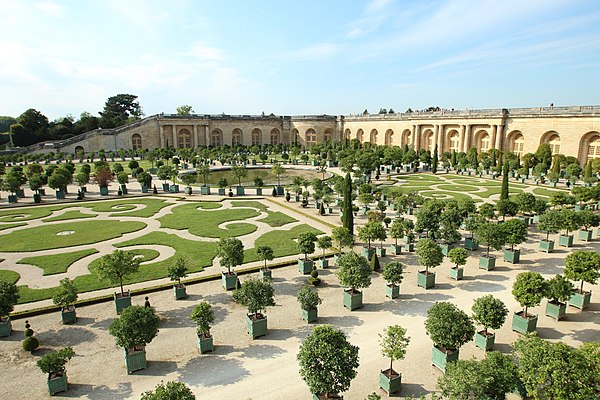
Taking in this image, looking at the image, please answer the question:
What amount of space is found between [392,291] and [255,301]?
22.2 feet

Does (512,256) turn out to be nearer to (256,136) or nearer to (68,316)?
(68,316)

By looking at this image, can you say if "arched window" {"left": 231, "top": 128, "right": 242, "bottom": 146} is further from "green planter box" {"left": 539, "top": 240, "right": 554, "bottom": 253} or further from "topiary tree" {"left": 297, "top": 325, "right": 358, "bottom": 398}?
"topiary tree" {"left": 297, "top": 325, "right": 358, "bottom": 398}

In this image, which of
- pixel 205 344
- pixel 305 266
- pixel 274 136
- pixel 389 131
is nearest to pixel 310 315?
pixel 205 344

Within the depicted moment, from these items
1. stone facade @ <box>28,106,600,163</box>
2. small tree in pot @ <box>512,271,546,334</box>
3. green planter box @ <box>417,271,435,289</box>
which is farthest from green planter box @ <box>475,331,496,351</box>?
stone facade @ <box>28,106,600,163</box>

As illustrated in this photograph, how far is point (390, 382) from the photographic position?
11.7 m

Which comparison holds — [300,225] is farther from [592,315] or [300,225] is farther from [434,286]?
[592,315]

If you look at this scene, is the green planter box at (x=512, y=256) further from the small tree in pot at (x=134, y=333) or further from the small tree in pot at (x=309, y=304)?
the small tree in pot at (x=134, y=333)

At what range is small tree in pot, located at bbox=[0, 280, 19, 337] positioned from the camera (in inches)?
594

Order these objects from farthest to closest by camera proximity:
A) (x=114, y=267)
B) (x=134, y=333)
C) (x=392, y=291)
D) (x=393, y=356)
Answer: (x=392, y=291), (x=114, y=267), (x=134, y=333), (x=393, y=356)

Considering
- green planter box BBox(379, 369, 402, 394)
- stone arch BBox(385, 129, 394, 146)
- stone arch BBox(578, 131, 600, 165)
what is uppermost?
stone arch BBox(385, 129, 394, 146)

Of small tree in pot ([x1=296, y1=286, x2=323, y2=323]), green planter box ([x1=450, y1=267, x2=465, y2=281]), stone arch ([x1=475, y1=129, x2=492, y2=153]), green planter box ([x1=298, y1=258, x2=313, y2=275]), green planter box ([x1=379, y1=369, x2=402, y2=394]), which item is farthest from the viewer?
stone arch ([x1=475, y1=129, x2=492, y2=153])

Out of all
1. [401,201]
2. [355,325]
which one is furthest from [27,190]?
[355,325]

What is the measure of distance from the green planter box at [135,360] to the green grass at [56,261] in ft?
36.2

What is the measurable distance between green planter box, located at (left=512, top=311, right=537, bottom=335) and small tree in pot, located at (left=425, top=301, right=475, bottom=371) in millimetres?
3747
